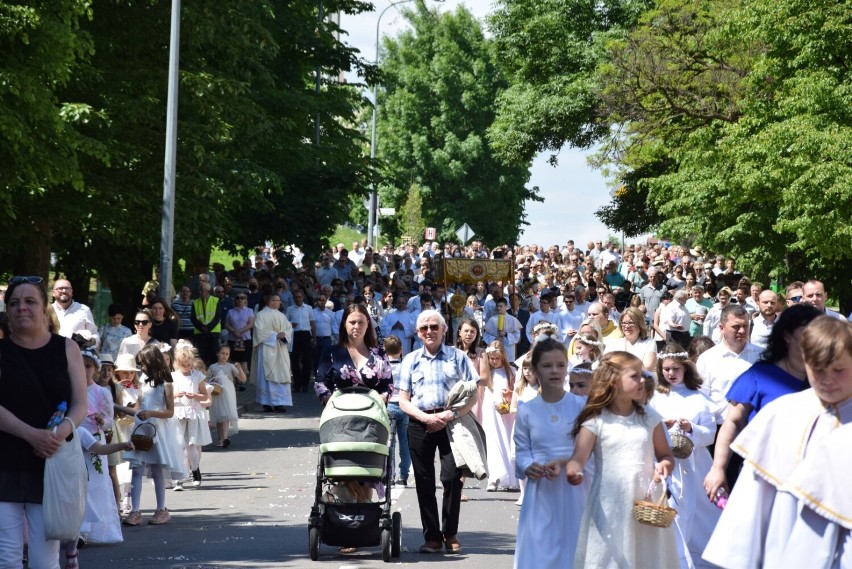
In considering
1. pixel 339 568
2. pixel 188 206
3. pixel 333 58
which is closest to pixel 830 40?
pixel 333 58

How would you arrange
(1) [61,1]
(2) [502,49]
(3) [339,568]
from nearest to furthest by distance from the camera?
1. (3) [339,568]
2. (1) [61,1]
3. (2) [502,49]

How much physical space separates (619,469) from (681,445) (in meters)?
1.47

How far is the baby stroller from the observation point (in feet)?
33.9

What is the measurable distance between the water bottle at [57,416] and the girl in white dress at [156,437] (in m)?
4.97

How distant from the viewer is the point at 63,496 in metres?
7.49

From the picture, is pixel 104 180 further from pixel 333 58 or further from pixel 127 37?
pixel 333 58

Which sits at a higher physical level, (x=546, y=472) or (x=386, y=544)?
(x=546, y=472)

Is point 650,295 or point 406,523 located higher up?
point 650,295

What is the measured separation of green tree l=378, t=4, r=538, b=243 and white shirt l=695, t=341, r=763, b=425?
71172mm

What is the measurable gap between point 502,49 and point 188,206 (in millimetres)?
29709

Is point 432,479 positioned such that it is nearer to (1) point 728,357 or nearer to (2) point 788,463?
(1) point 728,357

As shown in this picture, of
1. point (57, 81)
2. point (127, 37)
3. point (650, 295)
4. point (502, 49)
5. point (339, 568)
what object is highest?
point (502, 49)

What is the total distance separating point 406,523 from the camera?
1279cm


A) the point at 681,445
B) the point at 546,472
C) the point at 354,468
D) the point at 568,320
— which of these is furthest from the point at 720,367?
the point at 568,320
